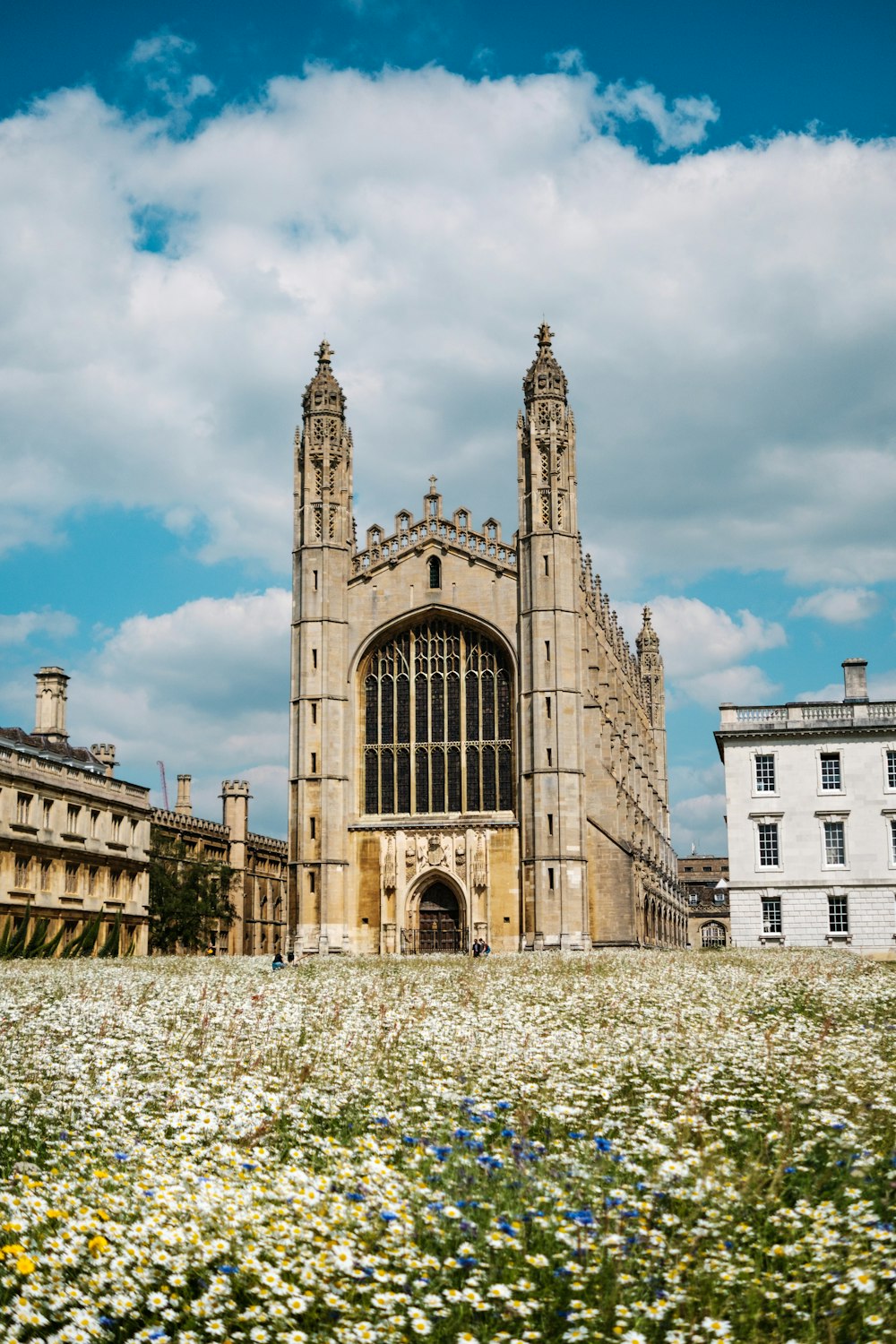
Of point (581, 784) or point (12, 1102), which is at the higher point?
point (581, 784)

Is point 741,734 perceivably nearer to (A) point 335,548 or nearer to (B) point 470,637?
(B) point 470,637

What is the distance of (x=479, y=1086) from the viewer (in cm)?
1054

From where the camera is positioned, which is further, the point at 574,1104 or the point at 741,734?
the point at 741,734

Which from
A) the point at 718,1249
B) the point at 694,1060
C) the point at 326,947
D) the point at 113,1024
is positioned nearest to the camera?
the point at 718,1249

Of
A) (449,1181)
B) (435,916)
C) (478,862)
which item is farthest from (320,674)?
(449,1181)

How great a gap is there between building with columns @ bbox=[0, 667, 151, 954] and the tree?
4404 mm

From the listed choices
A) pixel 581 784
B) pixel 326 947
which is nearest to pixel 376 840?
pixel 326 947

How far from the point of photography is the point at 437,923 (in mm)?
54312

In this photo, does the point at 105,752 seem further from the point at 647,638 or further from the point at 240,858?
the point at 647,638

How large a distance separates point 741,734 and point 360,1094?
45.6 meters

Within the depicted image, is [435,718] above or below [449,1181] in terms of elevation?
above

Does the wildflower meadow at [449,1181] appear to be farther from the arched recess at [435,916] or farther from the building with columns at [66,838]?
the arched recess at [435,916]

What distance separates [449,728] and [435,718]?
71 cm

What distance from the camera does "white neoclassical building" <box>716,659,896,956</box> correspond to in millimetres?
52781
